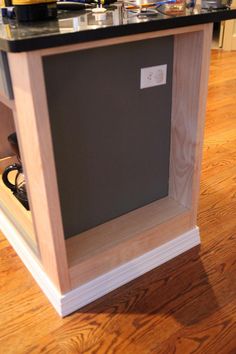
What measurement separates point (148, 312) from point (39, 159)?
712 millimetres

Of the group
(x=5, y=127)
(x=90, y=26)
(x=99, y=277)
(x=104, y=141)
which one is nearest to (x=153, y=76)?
(x=104, y=141)

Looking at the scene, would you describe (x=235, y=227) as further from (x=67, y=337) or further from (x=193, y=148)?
(x=67, y=337)

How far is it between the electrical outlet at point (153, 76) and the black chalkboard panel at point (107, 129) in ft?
0.06

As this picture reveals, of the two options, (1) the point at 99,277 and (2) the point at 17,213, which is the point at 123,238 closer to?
(1) the point at 99,277

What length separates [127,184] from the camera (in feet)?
5.21

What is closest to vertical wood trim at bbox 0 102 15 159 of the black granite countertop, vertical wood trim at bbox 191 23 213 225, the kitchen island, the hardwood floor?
the kitchen island

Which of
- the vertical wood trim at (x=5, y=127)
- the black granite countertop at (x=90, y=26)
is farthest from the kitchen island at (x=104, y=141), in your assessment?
the vertical wood trim at (x=5, y=127)

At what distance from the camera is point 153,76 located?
1.44 metres

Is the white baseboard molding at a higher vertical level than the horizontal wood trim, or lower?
lower

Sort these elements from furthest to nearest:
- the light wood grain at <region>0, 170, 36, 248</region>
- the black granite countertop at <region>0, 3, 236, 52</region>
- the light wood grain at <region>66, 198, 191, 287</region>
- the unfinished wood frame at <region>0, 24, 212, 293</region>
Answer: the light wood grain at <region>0, 170, 36, 248</region> < the light wood grain at <region>66, 198, 191, 287</region> < the unfinished wood frame at <region>0, 24, 212, 293</region> < the black granite countertop at <region>0, 3, 236, 52</region>

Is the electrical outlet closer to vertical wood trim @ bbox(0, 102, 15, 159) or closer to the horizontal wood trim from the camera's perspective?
the horizontal wood trim

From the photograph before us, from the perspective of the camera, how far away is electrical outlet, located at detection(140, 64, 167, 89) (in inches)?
55.6

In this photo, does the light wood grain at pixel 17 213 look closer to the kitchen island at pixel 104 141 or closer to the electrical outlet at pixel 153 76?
the kitchen island at pixel 104 141

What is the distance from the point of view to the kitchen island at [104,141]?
1085 mm
